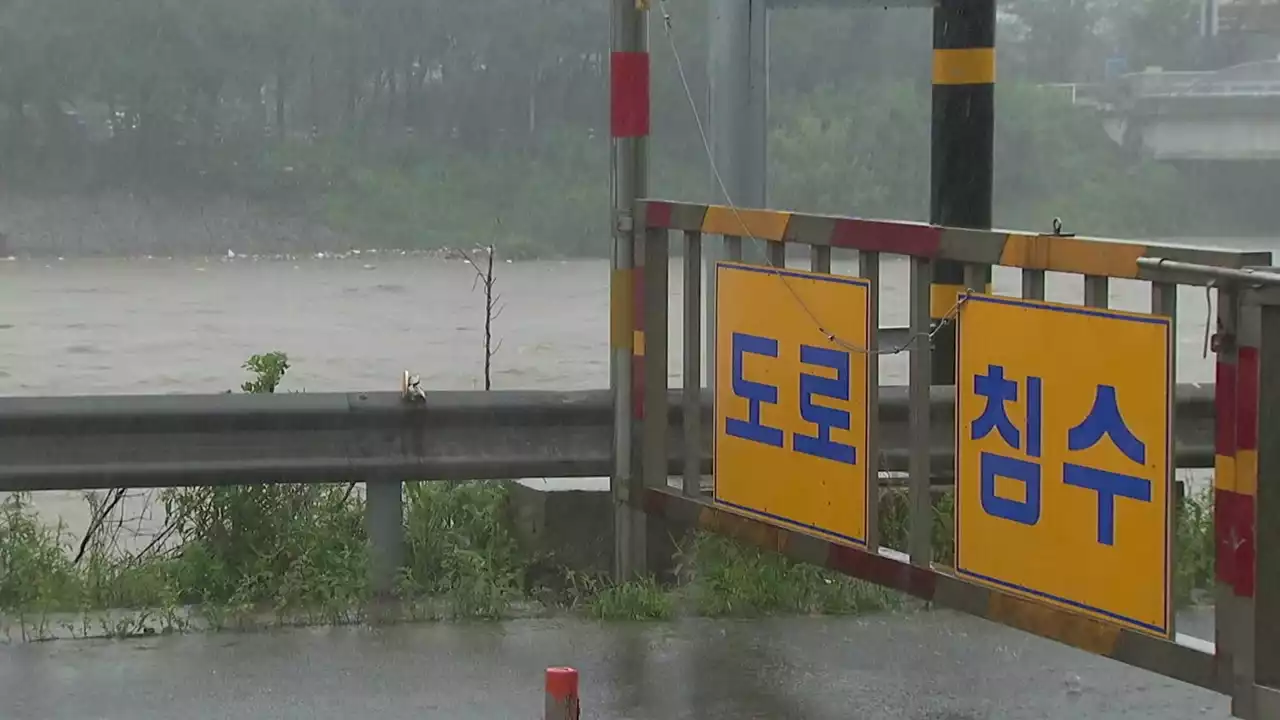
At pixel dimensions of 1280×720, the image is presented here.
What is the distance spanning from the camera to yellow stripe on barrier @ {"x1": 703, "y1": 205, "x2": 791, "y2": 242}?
5623 millimetres

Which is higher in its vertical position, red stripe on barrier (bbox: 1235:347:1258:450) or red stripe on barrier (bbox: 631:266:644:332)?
red stripe on barrier (bbox: 631:266:644:332)

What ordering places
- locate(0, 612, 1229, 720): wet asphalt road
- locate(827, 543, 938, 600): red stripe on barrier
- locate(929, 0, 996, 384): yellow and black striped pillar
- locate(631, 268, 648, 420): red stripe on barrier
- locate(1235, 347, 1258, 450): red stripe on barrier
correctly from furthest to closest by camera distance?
1. locate(929, 0, 996, 384): yellow and black striped pillar
2. locate(631, 268, 648, 420): red stripe on barrier
3. locate(827, 543, 938, 600): red stripe on barrier
4. locate(0, 612, 1229, 720): wet asphalt road
5. locate(1235, 347, 1258, 450): red stripe on barrier

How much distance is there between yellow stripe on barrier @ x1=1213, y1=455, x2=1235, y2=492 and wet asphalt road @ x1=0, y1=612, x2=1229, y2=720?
0.99 meters

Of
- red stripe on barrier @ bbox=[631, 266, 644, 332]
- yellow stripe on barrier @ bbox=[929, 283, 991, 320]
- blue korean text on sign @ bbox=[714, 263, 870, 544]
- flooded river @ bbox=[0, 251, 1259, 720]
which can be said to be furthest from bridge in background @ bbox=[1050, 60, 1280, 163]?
blue korean text on sign @ bbox=[714, 263, 870, 544]

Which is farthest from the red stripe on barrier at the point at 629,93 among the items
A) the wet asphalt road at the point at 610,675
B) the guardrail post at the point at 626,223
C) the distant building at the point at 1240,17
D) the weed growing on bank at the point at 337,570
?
the distant building at the point at 1240,17

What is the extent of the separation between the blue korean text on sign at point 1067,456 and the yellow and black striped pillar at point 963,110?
6.79 feet

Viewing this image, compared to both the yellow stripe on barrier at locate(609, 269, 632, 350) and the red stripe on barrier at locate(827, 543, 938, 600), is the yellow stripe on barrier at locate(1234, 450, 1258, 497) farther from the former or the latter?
the yellow stripe on barrier at locate(609, 269, 632, 350)

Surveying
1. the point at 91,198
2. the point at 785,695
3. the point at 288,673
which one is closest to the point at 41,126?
the point at 91,198

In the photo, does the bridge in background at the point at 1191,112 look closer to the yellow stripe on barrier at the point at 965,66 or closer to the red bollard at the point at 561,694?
the yellow stripe on barrier at the point at 965,66

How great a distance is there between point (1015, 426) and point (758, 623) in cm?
150

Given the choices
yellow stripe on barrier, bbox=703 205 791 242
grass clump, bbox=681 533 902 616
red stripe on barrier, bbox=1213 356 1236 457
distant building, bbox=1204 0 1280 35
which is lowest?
grass clump, bbox=681 533 902 616

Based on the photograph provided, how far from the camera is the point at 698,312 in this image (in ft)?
19.9

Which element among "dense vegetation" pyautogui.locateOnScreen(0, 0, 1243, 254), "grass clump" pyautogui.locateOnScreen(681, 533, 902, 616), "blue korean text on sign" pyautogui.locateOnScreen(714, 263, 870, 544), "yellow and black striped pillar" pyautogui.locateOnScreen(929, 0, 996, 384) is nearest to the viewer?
"blue korean text on sign" pyautogui.locateOnScreen(714, 263, 870, 544)

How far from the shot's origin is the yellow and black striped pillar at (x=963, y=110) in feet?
22.3
